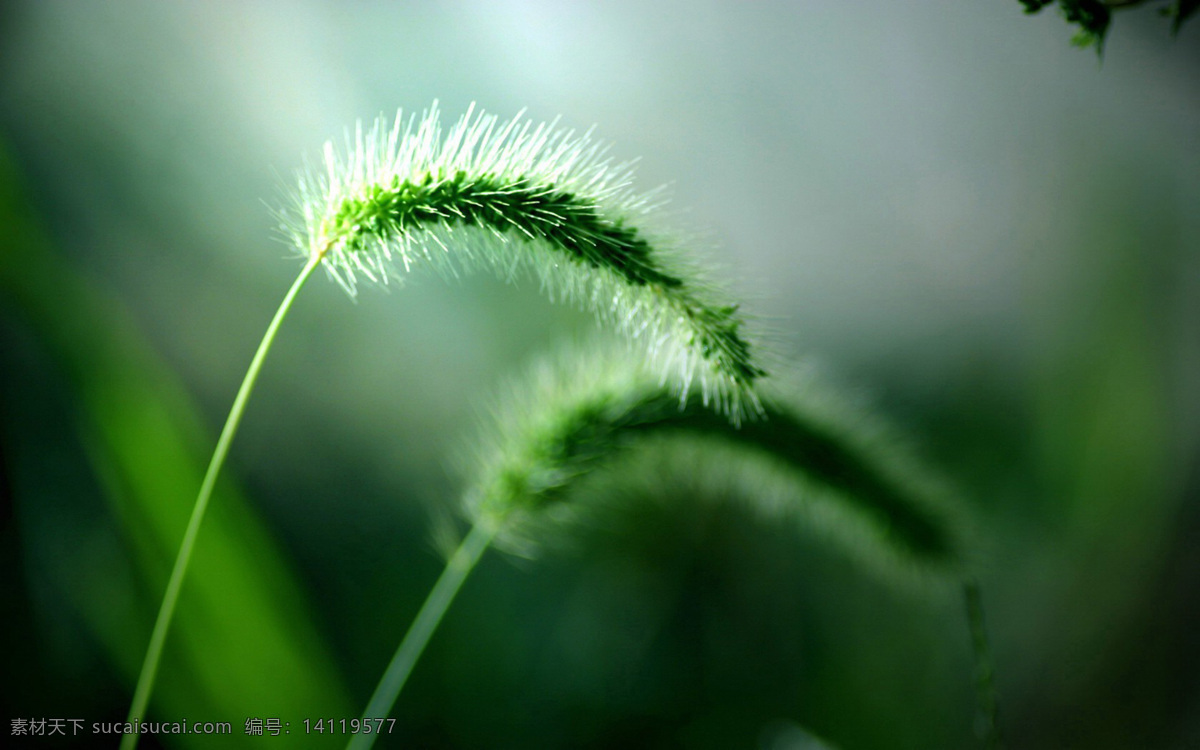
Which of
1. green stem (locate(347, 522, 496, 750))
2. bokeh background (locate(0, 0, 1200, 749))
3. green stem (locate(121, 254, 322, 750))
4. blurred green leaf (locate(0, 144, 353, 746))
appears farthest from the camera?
bokeh background (locate(0, 0, 1200, 749))

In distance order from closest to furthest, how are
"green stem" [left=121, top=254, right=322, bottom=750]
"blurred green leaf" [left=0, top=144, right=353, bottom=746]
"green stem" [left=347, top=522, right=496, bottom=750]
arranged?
"green stem" [left=121, top=254, right=322, bottom=750] < "green stem" [left=347, top=522, right=496, bottom=750] < "blurred green leaf" [left=0, top=144, right=353, bottom=746]

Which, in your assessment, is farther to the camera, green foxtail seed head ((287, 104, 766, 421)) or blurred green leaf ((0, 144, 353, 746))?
blurred green leaf ((0, 144, 353, 746))

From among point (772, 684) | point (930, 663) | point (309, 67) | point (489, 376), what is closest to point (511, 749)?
point (772, 684)

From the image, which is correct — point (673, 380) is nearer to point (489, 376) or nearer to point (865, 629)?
point (489, 376)

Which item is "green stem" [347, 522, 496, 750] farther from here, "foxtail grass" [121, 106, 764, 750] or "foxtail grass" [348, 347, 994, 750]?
"foxtail grass" [121, 106, 764, 750]

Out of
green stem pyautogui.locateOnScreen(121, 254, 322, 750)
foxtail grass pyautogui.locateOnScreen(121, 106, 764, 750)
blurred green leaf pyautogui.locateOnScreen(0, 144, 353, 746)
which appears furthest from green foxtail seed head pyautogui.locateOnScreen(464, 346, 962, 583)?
blurred green leaf pyautogui.locateOnScreen(0, 144, 353, 746)

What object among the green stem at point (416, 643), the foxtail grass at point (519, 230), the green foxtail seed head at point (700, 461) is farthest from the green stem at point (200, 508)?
the green foxtail seed head at point (700, 461)

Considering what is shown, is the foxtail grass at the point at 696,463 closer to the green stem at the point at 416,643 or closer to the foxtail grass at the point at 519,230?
the green stem at the point at 416,643
